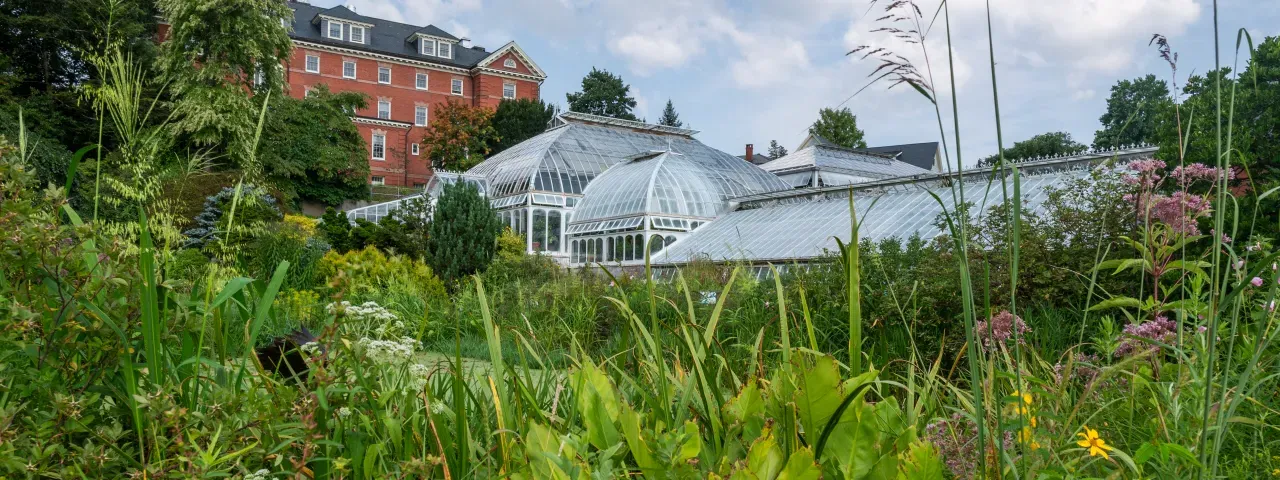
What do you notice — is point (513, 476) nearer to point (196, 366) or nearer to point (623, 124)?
point (196, 366)

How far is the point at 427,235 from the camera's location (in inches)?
526

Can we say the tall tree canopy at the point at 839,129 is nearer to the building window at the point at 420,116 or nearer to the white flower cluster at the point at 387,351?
the building window at the point at 420,116

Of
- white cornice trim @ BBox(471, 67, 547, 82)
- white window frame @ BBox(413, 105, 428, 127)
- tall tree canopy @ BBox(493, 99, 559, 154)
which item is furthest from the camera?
white cornice trim @ BBox(471, 67, 547, 82)

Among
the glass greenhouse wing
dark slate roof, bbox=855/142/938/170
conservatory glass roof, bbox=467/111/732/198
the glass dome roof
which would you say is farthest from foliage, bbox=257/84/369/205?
dark slate roof, bbox=855/142/938/170

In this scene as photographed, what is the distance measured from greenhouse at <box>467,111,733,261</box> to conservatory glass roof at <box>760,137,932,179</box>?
3.76 metres

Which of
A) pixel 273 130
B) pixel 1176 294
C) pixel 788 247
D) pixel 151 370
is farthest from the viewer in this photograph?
pixel 273 130

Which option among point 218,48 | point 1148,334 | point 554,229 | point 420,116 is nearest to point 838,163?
point 554,229

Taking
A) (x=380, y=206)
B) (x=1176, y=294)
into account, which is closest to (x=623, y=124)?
(x=380, y=206)

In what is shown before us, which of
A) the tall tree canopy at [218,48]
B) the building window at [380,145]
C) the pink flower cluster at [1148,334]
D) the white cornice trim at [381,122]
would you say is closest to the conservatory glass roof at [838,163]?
the tall tree canopy at [218,48]

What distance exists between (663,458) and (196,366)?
109cm

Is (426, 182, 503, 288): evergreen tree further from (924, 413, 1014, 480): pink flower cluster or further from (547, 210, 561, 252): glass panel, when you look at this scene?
(924, 413, 1014, 480): pink flower cluster

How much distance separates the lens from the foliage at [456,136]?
35094mm

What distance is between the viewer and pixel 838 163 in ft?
97.3

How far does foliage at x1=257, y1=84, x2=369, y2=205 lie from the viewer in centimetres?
2766
